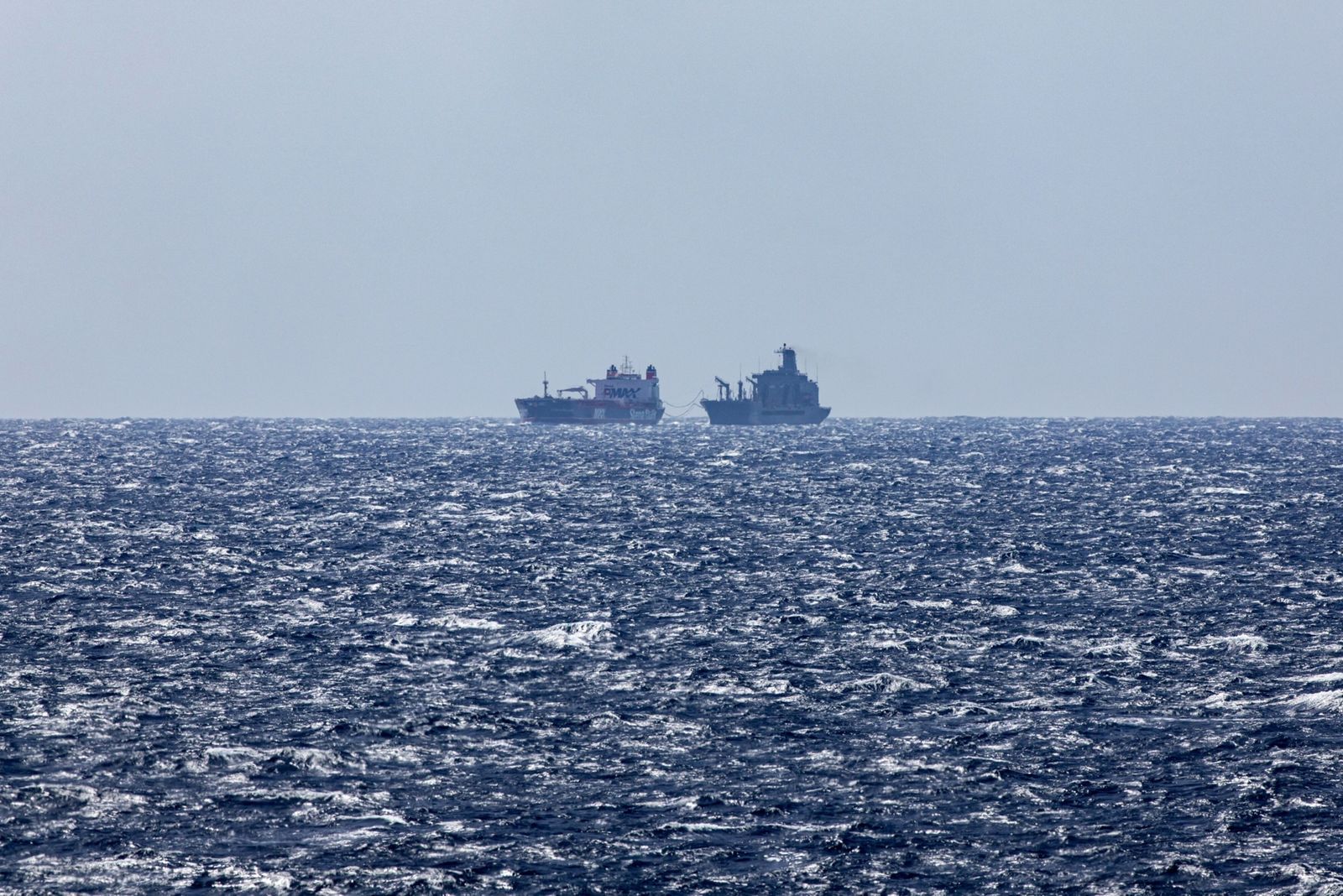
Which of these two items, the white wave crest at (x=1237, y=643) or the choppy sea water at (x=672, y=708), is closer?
the choppy sea water at (x=672, y=708)

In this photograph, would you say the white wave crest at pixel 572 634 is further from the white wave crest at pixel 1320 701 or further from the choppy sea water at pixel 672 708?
the white wave crest at pixel 1320 701

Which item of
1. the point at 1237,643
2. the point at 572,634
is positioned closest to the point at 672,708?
the point at 572,634

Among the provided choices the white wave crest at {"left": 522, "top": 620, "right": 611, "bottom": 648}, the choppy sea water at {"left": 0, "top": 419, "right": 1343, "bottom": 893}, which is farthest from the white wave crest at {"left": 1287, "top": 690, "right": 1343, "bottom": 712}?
the white wave crest at {"left": 522, "top": 620, "right": 611, "bottom": 648}

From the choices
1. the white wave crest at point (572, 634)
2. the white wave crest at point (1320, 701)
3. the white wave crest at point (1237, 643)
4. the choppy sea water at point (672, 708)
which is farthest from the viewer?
the white wave crest at point (572, 634)

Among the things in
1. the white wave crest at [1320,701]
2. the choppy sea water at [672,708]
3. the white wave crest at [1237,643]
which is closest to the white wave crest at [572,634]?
the choppy sea water at [672,708]

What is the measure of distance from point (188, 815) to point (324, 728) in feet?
21.5

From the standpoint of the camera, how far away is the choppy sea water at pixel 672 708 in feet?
79.8

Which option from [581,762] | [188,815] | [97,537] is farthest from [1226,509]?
[188,815]

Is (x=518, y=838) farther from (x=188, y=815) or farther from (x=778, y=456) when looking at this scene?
(x=778, y=456)

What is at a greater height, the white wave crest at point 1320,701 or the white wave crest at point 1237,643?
the white wave crest at point 1237,643

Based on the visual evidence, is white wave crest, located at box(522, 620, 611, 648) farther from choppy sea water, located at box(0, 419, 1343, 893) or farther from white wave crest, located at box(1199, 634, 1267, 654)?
Result: white wave crest, located at box(1199, 634, 1267, 654)

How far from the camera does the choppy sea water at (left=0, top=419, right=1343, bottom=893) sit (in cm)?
2433

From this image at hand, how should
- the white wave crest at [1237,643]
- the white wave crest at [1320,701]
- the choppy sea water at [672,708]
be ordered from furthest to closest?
the white wave crest at [1237,643] < the white wave crest at [1320,701] < the choppy sea water at [672,708]

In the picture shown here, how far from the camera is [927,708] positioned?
1363 inches
